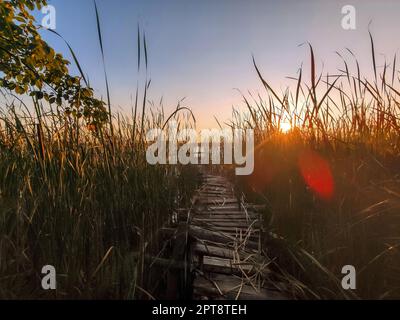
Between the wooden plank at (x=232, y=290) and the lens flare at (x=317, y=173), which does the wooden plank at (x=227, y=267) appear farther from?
the lens flare at (x=317, y=173)

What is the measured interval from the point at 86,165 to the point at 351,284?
175 centimetres

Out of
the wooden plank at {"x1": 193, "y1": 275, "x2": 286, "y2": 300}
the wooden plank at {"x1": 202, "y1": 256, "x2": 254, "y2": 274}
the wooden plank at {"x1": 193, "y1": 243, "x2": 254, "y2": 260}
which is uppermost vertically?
the wooden plank at {"x1": 193, "y1": 243, "x2": 254, "y2": 260}

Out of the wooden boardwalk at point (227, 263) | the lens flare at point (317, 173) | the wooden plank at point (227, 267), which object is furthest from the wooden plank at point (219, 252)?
the lens flare at point (317, 173)

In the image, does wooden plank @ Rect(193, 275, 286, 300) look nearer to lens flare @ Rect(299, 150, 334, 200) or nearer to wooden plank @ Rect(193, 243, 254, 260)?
wooden plank @ Rect(193, 243, 254, 260)

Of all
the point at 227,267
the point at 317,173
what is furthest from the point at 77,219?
the point at 317,173

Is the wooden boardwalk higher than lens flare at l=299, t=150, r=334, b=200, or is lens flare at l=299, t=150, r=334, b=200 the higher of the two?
lens flare at l=299, t=150, r=334, b=200

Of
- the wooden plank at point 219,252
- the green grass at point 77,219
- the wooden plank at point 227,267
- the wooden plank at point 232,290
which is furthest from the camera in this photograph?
the wooden plank at point 219,252

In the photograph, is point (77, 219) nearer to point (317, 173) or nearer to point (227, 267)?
point (227, 267)

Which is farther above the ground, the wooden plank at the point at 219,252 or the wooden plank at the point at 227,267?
the wooden plank at the point at 219,252

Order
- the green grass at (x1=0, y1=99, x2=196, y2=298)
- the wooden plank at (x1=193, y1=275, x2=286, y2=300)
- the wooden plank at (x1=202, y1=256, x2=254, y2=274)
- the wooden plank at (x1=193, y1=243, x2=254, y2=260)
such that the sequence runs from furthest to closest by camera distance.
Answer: the wooden plank at (x1=193, y1=243, x2=254, y2=260) < the wooden plank at (x1=202, y1=256, x2=254, y2=274) < the wooden plank at (x1=193, y1=275, x2=286, y2=300) < the green grass at (x1=0, y1=99, x2=196, y2=298)

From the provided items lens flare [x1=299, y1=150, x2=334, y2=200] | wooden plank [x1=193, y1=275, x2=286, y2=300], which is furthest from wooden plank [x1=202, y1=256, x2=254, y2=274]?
lens flare [x1=299, y1=150, x2=334, y2=200]

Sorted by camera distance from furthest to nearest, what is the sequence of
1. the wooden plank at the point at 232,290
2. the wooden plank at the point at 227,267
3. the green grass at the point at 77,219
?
the wooden plank at the point at 227,267 < the wooden plank at the point at 232,290 < the green grass at the point at 77,219
